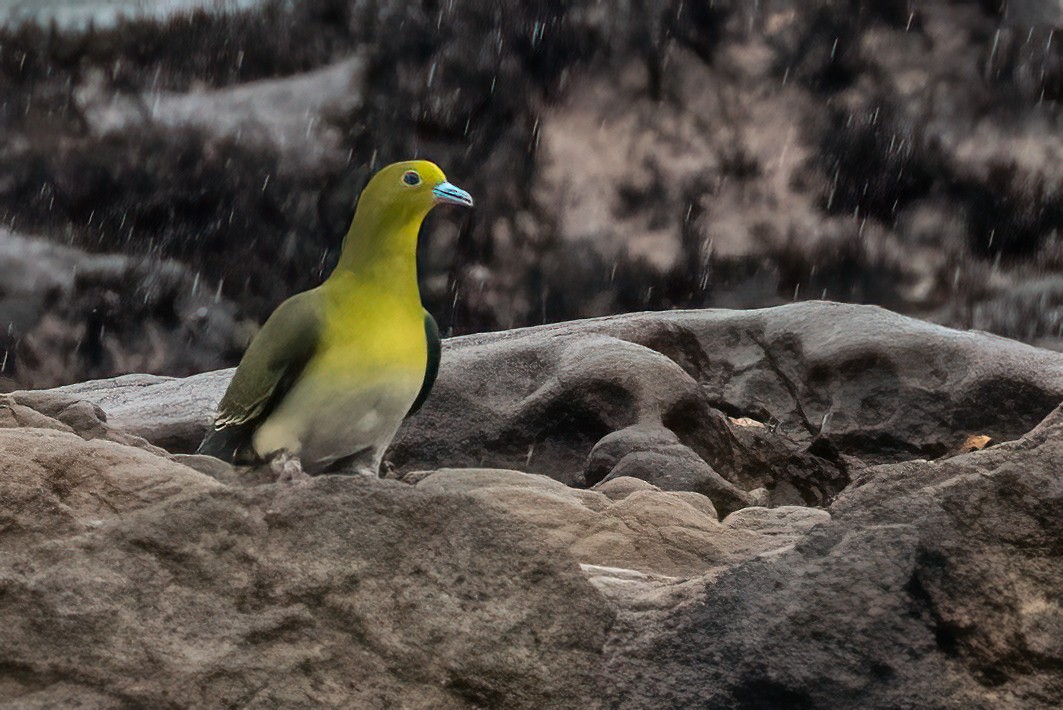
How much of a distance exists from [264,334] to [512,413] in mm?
2593

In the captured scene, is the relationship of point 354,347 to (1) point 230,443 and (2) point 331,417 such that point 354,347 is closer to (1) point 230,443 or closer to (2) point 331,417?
(2) point 331,417

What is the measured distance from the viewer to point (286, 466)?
3133 millimetres

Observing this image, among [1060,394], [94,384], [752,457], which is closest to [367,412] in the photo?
[752,457]

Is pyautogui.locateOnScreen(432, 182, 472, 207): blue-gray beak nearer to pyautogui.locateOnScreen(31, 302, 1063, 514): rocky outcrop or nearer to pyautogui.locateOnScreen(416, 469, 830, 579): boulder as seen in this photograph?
pyautogui.locateOnScreen(416, 469, 830, 579): boulder

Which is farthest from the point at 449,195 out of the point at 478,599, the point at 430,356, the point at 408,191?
the point at 478,599

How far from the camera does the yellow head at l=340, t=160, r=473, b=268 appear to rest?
3.35 meters

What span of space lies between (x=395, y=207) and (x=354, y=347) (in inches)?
16.0

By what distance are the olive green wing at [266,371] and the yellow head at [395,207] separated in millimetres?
188

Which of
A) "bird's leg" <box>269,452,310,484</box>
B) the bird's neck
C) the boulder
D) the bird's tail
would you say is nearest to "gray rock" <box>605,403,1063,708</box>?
the boulder

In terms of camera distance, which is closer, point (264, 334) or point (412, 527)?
point (412, 527)

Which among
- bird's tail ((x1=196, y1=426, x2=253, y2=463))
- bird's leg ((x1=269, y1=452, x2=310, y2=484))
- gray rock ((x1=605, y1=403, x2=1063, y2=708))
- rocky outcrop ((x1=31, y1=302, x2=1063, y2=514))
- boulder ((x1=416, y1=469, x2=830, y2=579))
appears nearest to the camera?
gray rock ((x1=605, y1=403, x2=1063, y2=708))

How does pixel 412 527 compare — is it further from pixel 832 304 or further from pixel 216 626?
pixel 832 304

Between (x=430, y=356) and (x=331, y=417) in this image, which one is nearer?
(x=331, y=417)

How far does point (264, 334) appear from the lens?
11.4ft
